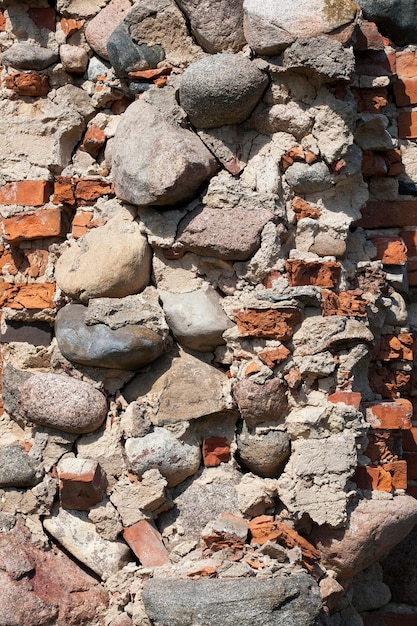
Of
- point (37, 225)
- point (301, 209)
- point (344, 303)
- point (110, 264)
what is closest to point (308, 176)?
point (301, 209)

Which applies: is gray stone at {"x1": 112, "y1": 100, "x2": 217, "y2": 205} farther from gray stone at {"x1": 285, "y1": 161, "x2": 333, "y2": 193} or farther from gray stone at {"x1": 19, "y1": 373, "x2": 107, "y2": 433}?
gray stone at {"x1": 19, "y1": 373, "x2": 107, "y2": 433}

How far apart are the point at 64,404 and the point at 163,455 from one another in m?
0.35

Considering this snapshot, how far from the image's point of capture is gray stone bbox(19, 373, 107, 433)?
9.50ft

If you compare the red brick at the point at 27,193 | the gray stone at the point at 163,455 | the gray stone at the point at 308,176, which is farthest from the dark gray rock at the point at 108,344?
the gray stone at the point at 308,176

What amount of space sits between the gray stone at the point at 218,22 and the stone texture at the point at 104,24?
0.76 feet

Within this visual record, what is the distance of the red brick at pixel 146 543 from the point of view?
2.79m

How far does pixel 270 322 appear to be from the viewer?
9.41 ft

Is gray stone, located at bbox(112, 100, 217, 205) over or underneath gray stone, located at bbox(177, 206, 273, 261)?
over

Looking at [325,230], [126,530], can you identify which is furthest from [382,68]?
[126,530]

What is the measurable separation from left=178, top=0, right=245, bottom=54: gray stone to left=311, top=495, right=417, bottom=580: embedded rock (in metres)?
1.54

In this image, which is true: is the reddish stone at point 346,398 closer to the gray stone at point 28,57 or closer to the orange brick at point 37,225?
the orange brick at point 37,225

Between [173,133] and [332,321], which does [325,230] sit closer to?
[332,321]

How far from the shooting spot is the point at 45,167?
3189 mm

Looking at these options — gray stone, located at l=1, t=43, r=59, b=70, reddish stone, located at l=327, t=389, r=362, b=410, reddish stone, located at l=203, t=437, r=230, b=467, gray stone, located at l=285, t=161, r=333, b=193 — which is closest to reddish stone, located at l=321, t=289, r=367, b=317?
reddish stone, located at l=327, t=389, r=362, b=410
